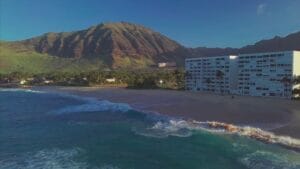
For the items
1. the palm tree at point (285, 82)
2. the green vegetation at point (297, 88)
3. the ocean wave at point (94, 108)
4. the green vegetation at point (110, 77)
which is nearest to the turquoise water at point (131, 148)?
the ocean wave at point (94, 108)

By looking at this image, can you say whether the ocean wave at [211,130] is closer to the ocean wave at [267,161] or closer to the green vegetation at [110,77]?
the ocean wave at [267,161]

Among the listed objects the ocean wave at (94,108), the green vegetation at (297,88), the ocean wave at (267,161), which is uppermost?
the green vegetation at (297,88)

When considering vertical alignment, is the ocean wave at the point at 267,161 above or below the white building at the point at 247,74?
below

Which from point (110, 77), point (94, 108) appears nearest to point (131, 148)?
point (94, 108)

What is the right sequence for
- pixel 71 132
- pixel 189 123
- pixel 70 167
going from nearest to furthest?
pixel 70 167 < pixel 71 132 < pixel 189 123

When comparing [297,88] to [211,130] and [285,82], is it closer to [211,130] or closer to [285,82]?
[285,82]

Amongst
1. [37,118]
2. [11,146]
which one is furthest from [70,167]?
[37,118]

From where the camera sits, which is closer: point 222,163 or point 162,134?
point 222,163

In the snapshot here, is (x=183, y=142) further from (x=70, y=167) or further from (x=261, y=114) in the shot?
(x=261, y=114)

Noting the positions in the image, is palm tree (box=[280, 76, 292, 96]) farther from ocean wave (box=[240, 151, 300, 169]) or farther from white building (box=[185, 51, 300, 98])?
ocean wave (box=[240, 151, 300, 169])
